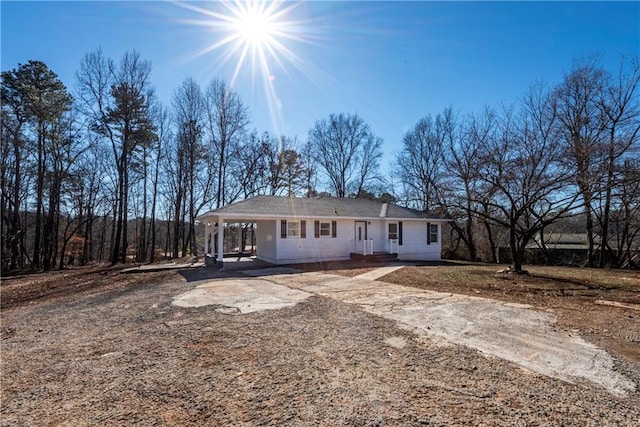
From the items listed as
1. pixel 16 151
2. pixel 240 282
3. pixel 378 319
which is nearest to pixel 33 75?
pixel 16 151

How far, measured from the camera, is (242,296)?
745 centimetres

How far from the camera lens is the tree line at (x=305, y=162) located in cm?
1121

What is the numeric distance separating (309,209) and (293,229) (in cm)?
152

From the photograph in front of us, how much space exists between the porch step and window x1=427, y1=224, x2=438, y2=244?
3.03 metres

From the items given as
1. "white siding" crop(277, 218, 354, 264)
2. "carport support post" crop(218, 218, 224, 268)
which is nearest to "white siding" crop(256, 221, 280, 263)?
"white siding" crop(277, 218, 354, 264)

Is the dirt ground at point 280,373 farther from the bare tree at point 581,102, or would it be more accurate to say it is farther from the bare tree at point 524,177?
the bare tree at point 581,102

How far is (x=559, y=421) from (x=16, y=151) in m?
25.8

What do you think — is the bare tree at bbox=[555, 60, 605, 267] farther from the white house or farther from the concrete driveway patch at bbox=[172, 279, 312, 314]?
the concrete driveway patch at bbox=[172, 279, 312, 314]

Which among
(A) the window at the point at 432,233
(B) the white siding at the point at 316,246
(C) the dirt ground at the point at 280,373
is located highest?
(A) the window at the point at 432,233

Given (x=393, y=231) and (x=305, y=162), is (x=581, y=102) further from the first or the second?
(x=305, y=162)

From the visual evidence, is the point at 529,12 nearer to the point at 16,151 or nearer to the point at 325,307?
the point at 325,307

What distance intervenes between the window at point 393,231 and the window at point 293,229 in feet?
18.2

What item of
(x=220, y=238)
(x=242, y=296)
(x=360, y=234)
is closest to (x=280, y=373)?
(x=242, y=296)

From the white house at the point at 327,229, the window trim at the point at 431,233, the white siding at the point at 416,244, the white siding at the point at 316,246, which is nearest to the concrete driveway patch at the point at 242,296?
the white house at the point at 327,229
